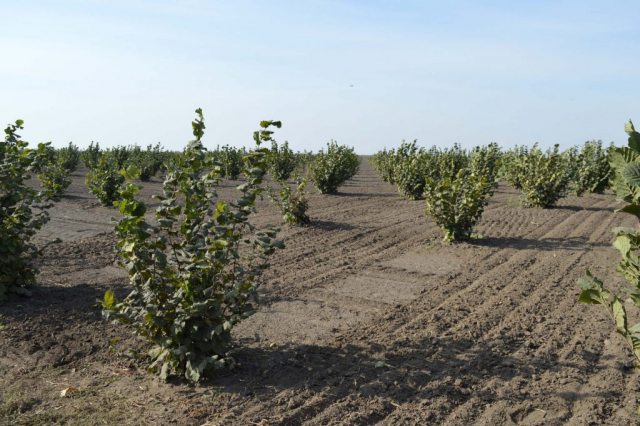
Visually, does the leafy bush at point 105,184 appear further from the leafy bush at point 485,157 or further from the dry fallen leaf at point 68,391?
the leafy bush at point 485,157

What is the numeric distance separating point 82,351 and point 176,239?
565cm

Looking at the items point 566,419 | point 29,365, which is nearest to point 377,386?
point 566,419

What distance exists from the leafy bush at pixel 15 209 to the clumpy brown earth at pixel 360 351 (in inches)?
12.4

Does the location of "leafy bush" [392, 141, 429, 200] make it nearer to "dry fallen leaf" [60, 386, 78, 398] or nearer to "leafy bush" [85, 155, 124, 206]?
"leafy bush" [85, 155, 124, 206]

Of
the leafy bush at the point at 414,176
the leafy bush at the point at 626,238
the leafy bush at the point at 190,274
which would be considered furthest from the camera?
the leafy bush at the point at 414,176

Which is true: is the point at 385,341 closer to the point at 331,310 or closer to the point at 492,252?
the point at 331,310

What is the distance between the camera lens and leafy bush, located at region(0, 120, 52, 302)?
536 centimetres

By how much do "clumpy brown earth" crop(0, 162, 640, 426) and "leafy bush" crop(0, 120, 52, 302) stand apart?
1.03ft

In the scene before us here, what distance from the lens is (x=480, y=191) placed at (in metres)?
9.52

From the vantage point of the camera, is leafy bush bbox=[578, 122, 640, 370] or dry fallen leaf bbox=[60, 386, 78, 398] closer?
leafy bush bbox=[578, 122, 640, 370]

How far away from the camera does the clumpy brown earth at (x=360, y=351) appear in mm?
3629

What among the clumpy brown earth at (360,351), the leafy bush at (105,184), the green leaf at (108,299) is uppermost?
the leafy bush at (105,184)

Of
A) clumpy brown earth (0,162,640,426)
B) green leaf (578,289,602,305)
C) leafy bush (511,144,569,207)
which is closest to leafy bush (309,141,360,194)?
leafy bush (511,144,569,207)

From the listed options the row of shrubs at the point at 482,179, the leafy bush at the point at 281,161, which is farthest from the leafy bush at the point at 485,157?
the leafy bush at the point at 281,161
